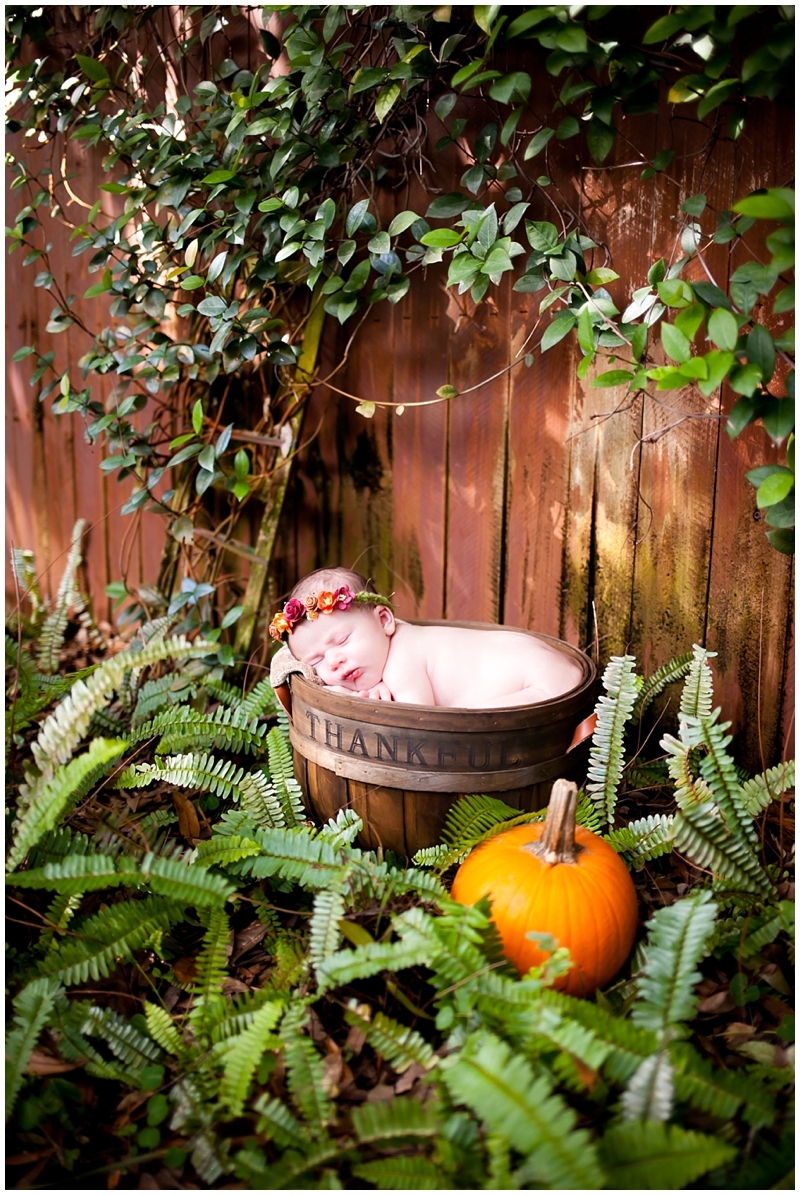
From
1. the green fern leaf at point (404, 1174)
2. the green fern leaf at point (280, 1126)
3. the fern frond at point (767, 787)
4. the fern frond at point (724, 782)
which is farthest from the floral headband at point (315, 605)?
the green fern leaf at point (404, 1174)

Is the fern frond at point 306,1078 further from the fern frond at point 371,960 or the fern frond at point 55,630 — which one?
the fern frond at point 55,630

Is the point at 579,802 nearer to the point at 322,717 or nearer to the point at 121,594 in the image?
the point at 322,717

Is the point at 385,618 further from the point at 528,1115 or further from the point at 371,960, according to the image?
the point at 528,1115

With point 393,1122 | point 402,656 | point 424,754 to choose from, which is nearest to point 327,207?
point 402,656

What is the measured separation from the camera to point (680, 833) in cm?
148

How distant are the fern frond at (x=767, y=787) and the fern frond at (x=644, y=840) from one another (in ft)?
0.54

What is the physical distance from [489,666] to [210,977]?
3.03 feet

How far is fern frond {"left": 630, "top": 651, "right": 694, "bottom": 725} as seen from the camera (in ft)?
7.04

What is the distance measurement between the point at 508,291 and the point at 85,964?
2.04m

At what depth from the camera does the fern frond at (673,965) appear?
1262 millimetres

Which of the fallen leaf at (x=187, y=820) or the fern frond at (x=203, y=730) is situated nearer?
the fallen leaf at (x=187, y=820)

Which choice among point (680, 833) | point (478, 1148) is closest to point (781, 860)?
point (680, 833)

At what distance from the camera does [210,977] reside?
1.51 m

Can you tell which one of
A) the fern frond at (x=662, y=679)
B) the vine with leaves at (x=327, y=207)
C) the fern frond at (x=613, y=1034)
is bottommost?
the fern frond at (x=613, y=1034)
